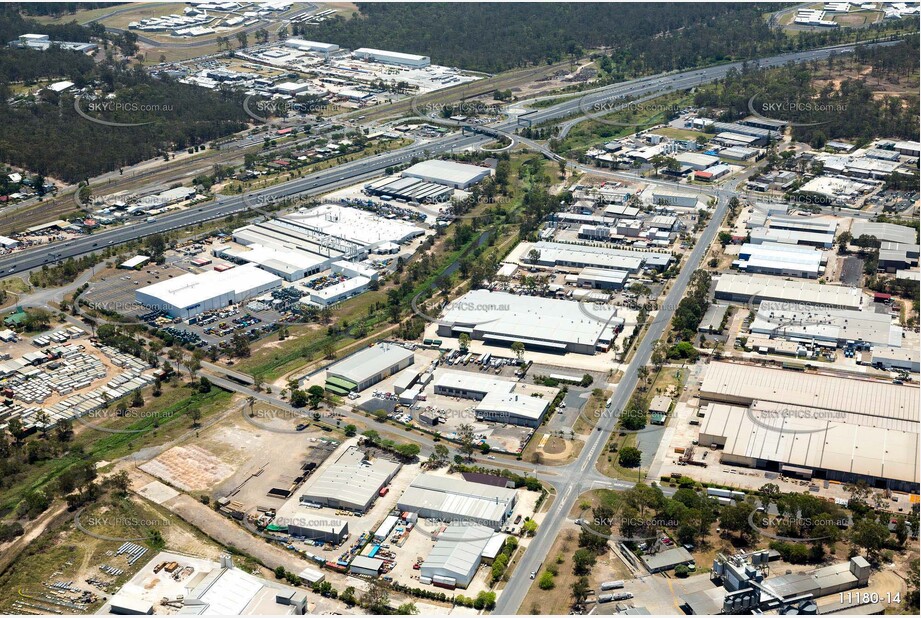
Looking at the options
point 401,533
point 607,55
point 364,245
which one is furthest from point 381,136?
point 401,533

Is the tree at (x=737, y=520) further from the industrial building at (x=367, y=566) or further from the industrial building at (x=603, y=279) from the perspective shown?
the industrial building at (x=603, y=279)

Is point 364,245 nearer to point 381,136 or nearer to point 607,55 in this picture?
point 381,136

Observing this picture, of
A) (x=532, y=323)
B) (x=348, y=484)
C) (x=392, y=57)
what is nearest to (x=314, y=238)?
(x=532, y=323)

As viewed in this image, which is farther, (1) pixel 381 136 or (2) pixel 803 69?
(2) pixel 803 69

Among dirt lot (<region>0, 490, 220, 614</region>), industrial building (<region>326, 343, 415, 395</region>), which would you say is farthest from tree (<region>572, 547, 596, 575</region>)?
industrial building (<region>326, 343, 415, 395</region>)

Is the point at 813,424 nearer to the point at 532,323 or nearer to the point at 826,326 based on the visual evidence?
the point at 826,326

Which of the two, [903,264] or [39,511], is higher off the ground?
[903,264]
